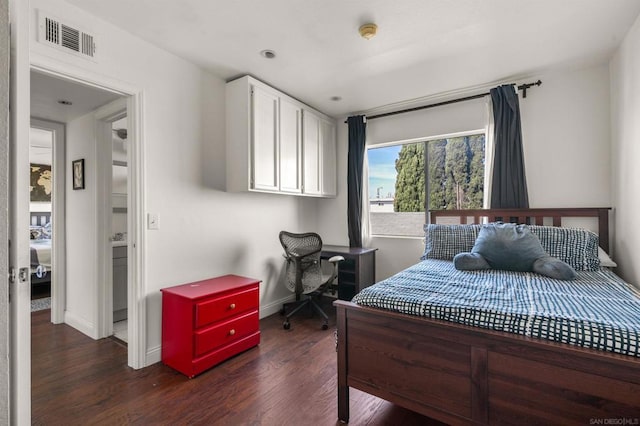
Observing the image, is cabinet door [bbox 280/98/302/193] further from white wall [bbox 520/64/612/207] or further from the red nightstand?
white wall [bbox 520/64/612/207]

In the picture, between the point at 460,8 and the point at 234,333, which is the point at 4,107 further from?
the point at 460,8

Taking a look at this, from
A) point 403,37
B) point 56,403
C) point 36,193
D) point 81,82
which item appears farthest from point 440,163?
point 36,193

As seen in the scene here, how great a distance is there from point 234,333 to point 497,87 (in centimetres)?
339

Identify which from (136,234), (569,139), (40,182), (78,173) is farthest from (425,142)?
(40,182)

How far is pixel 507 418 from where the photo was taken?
128cm

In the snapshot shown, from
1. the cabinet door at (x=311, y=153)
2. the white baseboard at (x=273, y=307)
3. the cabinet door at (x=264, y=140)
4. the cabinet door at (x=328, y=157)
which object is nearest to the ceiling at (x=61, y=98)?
the cabinet door at (x=264, y=140)

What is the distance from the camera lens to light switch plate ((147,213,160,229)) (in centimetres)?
233

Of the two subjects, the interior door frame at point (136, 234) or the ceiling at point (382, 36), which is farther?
the interior door frame at point (136, 234)

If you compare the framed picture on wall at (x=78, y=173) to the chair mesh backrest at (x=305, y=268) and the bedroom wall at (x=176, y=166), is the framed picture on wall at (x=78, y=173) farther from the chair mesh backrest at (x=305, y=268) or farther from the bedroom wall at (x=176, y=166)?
the chair mesh backrest at (x=305, y=268)

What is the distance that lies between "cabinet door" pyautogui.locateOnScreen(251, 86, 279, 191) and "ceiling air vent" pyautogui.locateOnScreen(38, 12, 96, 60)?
1228mm

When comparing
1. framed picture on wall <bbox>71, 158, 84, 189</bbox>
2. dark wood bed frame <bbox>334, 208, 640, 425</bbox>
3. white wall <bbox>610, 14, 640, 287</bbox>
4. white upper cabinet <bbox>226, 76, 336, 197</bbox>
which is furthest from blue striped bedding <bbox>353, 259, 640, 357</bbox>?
framed picture on wall <bbox>71, 158, 84, 189</bbox>

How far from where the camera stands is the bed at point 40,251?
14.1 feet

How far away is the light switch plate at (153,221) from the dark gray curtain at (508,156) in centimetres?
309

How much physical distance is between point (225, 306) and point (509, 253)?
7.38 ft
